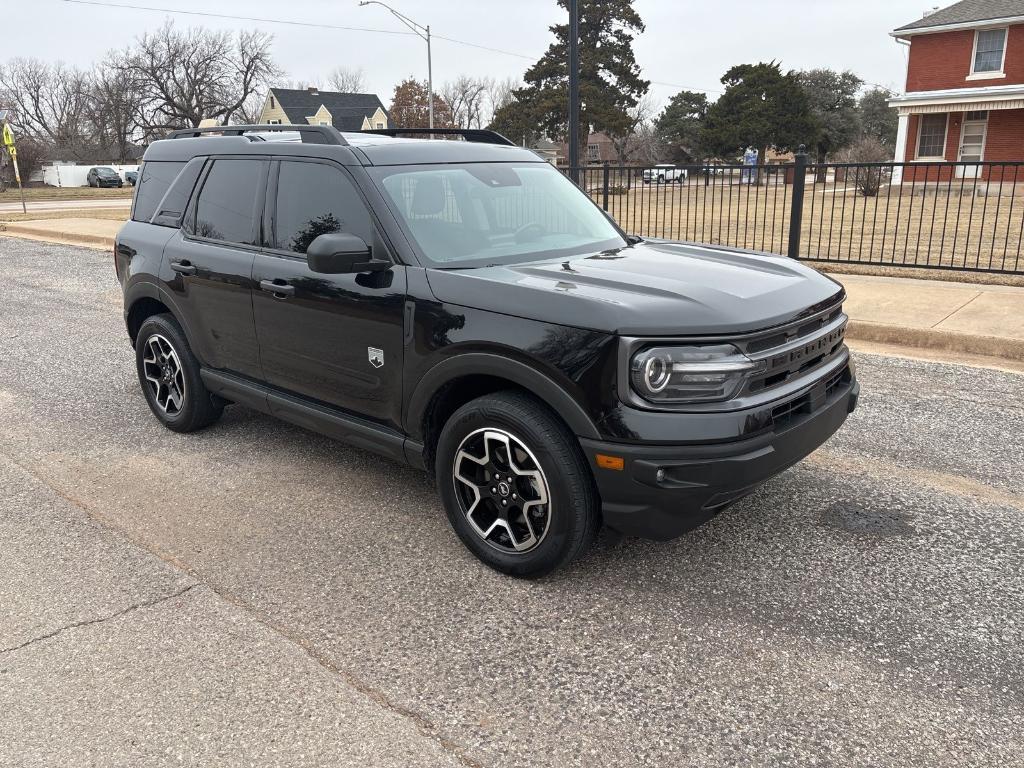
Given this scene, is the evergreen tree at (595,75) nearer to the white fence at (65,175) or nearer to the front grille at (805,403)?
the white fence at (65,175)

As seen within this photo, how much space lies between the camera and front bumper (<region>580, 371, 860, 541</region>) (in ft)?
9.93

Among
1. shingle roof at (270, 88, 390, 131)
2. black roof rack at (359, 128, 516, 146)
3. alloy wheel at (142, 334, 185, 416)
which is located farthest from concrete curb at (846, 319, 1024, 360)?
shingle roof at (270, 88, 390, 131)

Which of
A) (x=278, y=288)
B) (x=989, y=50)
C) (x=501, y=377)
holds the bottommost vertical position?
(x=501, y=377)

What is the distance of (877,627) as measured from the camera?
3135 millimetres

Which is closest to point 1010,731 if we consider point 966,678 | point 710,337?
point 966,678

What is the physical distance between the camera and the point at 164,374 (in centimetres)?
543

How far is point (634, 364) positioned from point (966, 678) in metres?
1.56

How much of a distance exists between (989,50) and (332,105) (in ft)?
169

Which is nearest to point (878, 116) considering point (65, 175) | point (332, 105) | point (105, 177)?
point (332, 105)

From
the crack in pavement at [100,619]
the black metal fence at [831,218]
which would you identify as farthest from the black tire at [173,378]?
the black metal fence at [831,218]

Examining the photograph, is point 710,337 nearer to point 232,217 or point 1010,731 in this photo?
point 1010,731

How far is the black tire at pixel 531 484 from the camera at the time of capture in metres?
3.23

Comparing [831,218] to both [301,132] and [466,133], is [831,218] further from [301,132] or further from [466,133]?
[301,132]

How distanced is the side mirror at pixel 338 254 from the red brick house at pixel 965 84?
117 ft
